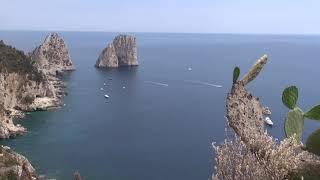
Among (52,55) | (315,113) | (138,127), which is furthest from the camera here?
(52,55)

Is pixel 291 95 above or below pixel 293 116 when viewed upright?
above

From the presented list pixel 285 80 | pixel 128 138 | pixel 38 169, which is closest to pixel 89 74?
pixel 285 80

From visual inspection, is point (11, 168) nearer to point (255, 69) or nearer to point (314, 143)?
point (255, 69)

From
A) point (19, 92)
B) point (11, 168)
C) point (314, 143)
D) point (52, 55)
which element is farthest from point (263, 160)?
point (52, 55)

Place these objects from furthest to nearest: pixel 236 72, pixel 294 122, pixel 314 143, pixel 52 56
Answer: pixel 52 56
pixel 236 72
pixel 294 122
pixel 314 143

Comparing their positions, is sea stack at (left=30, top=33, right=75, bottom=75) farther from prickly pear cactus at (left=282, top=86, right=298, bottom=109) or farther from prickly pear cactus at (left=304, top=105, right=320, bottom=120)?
prickly pear cactus at (left=304, top=105, right=320, bottom=120)

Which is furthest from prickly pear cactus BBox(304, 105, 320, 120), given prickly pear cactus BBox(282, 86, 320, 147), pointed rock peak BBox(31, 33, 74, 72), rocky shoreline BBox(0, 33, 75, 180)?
pointed rock peak BBox(31, 33, 74, 72)

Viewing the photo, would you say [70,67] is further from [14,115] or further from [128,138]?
[128,138]
